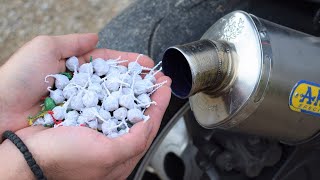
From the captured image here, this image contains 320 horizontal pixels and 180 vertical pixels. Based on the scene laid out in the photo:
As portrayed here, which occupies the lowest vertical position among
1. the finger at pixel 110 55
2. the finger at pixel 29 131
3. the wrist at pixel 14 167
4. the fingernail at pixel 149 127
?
the fingernail at pixel 149 127

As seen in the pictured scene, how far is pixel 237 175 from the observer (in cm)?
120

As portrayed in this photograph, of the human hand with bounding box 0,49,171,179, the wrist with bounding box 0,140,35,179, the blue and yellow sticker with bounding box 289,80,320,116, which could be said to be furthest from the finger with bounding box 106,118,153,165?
the blue and yellow sticker with bounding box 289,80,320,116

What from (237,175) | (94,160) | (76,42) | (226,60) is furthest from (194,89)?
(237,175)

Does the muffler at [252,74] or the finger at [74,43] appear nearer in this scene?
the muffler at [252,74]

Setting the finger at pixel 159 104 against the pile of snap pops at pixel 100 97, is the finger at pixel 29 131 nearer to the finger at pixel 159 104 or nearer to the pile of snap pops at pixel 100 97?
the pile of snap pops at pixel 100 97

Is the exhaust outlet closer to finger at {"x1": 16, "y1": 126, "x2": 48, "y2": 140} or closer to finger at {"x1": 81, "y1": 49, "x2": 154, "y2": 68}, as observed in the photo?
finger at {"x1": 81, "y1": 49, "x2": 154, "y2": 68}

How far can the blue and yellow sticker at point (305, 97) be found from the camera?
0.87m

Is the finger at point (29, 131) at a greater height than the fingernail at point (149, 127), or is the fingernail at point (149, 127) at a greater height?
the finger at point (29, 131)

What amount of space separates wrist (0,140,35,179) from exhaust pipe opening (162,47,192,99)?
28cm

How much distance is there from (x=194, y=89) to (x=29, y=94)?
0.31 meters

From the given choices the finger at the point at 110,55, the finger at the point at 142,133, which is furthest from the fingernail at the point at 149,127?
the finger at the point at 110,55

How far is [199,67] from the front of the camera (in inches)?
32.9

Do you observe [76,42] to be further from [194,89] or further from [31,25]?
[31,25]

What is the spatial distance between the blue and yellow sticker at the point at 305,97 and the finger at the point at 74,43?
40cm
